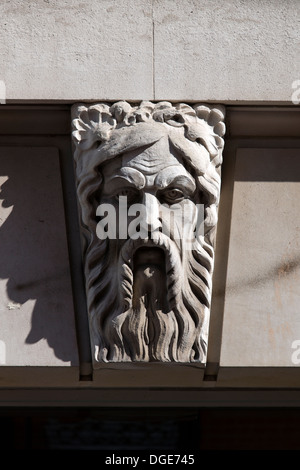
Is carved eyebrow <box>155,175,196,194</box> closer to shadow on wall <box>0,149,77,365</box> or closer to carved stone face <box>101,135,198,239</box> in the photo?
carved stone face <box>101,135,198,239</box>

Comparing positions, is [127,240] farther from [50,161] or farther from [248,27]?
[248,27]

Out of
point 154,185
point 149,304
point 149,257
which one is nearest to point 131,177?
point 154,185

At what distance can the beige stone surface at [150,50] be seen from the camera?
12.4 ft

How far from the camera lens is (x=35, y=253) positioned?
3789mm

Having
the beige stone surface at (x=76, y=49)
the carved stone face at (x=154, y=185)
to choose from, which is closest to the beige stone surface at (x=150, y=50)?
the beige stone surface at (x=76, y=49)

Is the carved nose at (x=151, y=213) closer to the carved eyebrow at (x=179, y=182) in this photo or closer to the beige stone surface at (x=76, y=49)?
the carved eyebrow at (x=179, y=182)

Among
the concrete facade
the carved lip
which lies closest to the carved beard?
the carved lip

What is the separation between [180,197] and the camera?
363 cm

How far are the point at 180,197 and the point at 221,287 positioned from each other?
400 mm

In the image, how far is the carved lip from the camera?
3602 mm

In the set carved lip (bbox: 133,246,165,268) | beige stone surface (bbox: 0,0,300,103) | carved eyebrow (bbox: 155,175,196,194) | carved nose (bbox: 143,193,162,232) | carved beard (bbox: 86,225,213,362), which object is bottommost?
carved beard (bbox: 86,225,213,362)

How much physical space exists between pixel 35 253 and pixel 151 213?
52cm

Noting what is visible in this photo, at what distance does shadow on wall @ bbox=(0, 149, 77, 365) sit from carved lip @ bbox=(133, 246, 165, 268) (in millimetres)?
315
